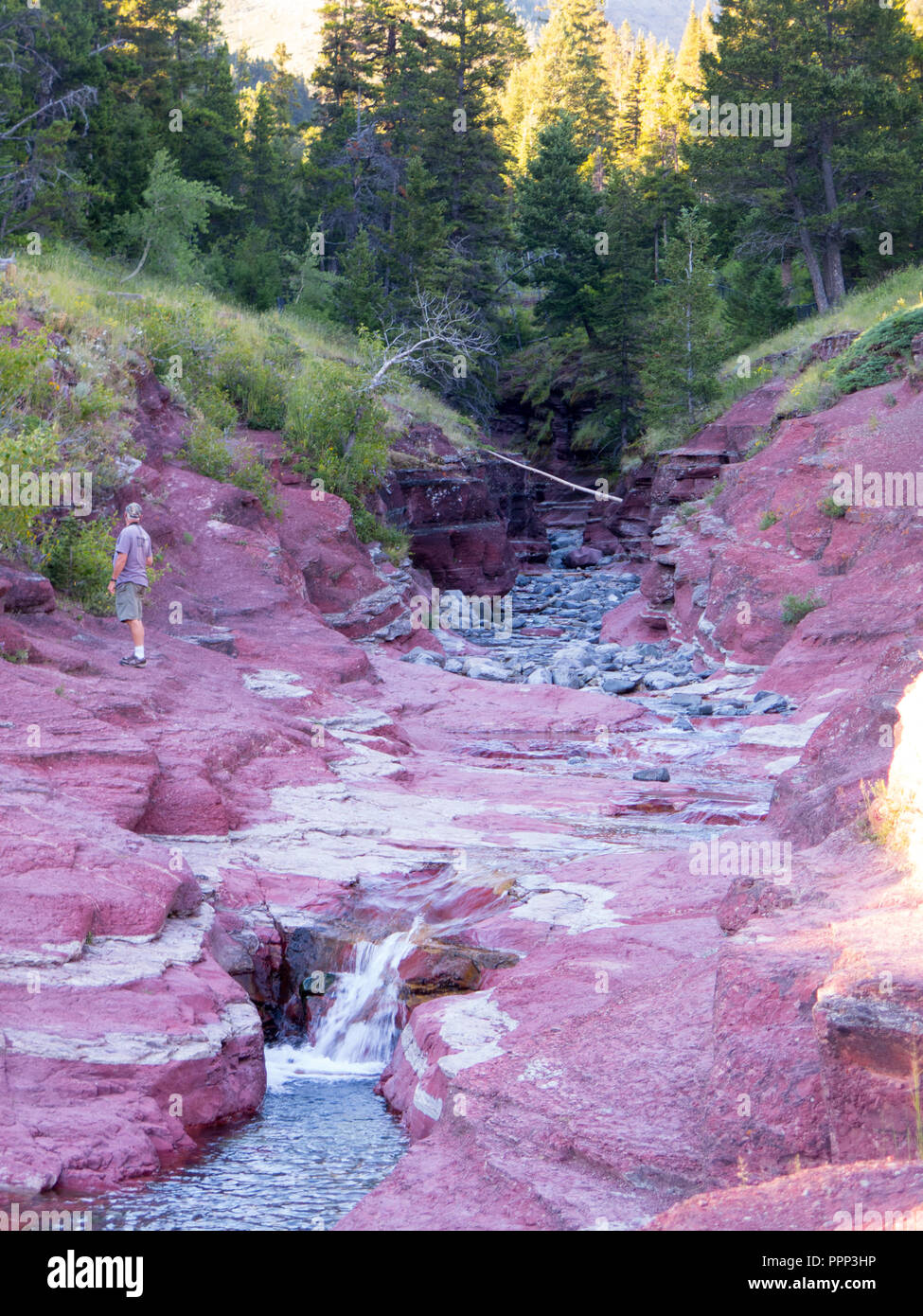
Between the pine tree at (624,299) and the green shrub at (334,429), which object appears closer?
the green shrub at (334,429)

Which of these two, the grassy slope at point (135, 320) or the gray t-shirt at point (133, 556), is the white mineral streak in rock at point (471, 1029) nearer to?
the gray t-shirt at point (133, 556)

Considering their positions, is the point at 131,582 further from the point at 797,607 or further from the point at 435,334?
the point at 435,334

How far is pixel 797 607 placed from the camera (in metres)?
21.3

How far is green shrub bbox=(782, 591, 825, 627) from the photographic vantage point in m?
21.2

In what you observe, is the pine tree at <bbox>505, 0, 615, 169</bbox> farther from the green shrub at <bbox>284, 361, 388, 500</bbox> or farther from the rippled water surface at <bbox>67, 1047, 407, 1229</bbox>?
the rippled water surface at <bbox>67, 1047, 407, 1229</bbox>

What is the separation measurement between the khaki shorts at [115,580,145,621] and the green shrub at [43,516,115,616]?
1.82 m

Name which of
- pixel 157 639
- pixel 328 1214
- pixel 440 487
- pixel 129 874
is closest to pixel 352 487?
pixel 440 487

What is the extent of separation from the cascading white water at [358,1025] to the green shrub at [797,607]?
13792mm

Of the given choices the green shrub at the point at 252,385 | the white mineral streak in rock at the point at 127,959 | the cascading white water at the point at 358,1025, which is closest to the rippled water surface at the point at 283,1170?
the cascading white water at the point at 358,1025

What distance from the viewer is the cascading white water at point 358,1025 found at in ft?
28.3

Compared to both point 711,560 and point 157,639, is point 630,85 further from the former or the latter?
point 157,639

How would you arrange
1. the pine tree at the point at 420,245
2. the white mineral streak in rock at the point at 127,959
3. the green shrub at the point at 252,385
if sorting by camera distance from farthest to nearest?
1. the pine tree at the point at 420,245
2. the green shrub at the point at 252,385
3. the white mineral streak in rock at the point at 127,959

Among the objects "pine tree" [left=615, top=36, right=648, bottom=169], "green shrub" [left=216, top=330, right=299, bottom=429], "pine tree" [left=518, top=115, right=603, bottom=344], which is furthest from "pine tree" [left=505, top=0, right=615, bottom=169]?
"green shrub" [left=216, top=330, right=299, bottom=429]

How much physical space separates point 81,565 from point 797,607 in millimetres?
12299
